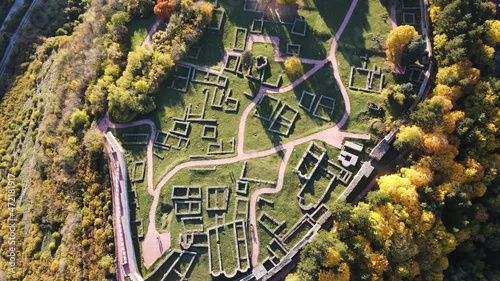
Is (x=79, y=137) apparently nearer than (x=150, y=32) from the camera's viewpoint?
Yes

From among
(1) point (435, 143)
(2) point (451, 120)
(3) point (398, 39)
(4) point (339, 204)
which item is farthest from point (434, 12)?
(4) point (339, 204)

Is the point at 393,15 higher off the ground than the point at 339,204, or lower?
higher

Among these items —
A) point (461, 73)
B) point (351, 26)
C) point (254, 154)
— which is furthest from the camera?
point (351, 26)

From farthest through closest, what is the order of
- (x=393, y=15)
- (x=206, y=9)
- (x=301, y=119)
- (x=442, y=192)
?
1. (x=206, y=9)
2. (x=393, y=15)
3. (x=301, y=119)
4. (x=442, y=192)

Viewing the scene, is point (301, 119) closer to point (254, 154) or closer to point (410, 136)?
point (254, 154)

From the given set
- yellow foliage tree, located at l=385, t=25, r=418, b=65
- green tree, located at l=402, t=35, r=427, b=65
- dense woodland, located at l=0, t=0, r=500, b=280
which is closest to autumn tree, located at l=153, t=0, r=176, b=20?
dense woodland, located at l=0, t=0, r=500, b=280

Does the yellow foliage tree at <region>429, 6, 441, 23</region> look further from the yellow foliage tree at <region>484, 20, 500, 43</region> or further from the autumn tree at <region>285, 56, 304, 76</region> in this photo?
the autumn tree at <region>285, 56, 304, 76</region>
